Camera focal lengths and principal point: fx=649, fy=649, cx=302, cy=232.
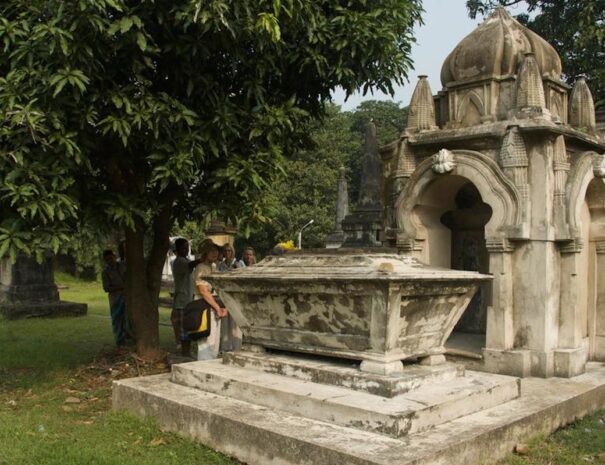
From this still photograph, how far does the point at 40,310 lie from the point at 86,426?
9433mm

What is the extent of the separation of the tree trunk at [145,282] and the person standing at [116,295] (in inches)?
56.1

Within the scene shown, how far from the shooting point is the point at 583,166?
799 cm

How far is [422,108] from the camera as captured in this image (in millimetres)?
8758

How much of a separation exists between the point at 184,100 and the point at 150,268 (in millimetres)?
2522

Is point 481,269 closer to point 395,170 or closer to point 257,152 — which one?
point 395,170

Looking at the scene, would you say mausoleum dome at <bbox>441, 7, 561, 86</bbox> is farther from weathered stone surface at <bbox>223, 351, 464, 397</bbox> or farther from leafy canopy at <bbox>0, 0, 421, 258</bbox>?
weathered stone surface at <bbox>223, 351, 464, 397</bbox>

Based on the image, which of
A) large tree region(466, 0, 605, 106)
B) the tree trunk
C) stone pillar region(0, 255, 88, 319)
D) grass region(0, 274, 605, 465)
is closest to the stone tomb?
grass region(0, 274, 605, 465)

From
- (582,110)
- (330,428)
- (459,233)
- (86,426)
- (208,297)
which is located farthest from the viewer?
(459,233)

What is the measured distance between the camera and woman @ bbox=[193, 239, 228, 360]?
7.48 m

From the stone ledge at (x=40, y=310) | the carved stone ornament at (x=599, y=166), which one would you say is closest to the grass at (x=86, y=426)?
the carved stone ornament at (x=599, y=166)

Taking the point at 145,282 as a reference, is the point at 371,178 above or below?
above

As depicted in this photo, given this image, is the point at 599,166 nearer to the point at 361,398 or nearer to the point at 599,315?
the point at 599,315

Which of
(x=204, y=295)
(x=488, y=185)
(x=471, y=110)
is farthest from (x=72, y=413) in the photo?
(x=471, y=110)

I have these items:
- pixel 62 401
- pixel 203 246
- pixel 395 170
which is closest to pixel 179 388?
pixel 62 401
